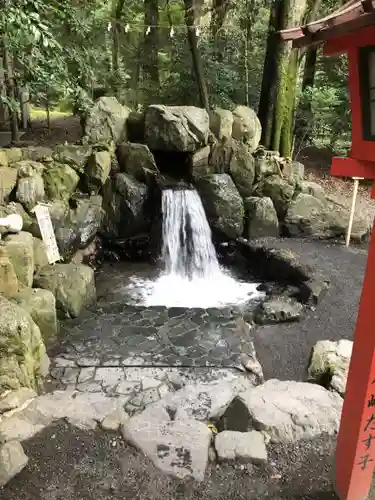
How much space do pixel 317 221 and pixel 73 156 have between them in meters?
6.52

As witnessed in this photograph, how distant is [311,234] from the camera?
11000mm

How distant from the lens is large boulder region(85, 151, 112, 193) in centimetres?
935

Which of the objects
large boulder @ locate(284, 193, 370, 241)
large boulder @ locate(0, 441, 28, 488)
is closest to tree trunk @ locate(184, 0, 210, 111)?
large boulder @ locate(284, 193, 370, 241)

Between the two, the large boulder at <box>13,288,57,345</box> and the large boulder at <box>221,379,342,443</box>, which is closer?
the large boulder at <box>221,379,342,443</box>

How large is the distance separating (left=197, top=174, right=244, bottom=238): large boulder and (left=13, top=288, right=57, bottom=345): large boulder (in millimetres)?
5646

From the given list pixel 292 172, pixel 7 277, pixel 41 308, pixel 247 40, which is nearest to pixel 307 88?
pixel 247 40

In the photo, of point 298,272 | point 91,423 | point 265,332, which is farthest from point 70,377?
point 298,272

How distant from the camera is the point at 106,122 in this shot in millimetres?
10641

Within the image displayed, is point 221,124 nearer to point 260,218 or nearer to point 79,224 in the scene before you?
point 260,218

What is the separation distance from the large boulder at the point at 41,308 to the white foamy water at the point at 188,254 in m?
3.26

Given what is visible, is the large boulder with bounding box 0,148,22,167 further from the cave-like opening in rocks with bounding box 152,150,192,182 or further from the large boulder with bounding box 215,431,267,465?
the large boulder with bounding box 215,431,267,465

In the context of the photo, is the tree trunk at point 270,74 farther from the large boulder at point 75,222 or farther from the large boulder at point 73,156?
the large boulder at point 75,222

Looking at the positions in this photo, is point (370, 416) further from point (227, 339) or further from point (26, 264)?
point (26, 264)

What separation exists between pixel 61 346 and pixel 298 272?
5.24 metres
